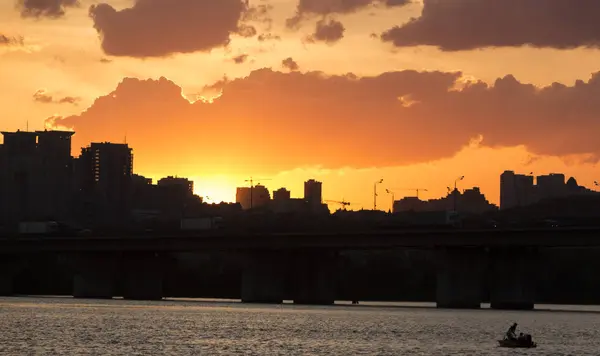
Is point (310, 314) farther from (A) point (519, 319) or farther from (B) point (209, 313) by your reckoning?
(A) point (519, 319)

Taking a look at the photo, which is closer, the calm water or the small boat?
the calm water

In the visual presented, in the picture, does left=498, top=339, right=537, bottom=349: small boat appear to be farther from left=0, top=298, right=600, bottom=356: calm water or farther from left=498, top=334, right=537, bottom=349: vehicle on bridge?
left=0, top=298, right=600, bottom=356: calm water

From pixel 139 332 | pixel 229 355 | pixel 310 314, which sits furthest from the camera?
pixel 310 314

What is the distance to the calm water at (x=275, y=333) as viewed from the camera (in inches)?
4914

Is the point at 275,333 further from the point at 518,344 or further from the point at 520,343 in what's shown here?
the point at 520,343

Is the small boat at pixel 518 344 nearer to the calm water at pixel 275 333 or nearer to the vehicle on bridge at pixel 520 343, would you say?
the vehicle on bridge at pixel 520 343

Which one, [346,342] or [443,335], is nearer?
[346,342]

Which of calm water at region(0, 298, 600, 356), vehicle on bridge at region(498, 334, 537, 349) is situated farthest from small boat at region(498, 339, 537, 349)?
calm water at region(0, 298, 600, 356)

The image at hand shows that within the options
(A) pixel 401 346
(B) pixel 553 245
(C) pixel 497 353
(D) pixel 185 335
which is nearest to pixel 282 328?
(D) pixel 185 335

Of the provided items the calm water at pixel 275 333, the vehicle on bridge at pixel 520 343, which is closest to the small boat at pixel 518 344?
the vehicle on bridge at pixel 520 343

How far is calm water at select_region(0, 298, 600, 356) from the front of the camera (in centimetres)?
12481

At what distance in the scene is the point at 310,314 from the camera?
652 ft

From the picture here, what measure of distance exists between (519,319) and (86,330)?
208ft

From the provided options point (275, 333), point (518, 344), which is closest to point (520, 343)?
point (518, 344)
